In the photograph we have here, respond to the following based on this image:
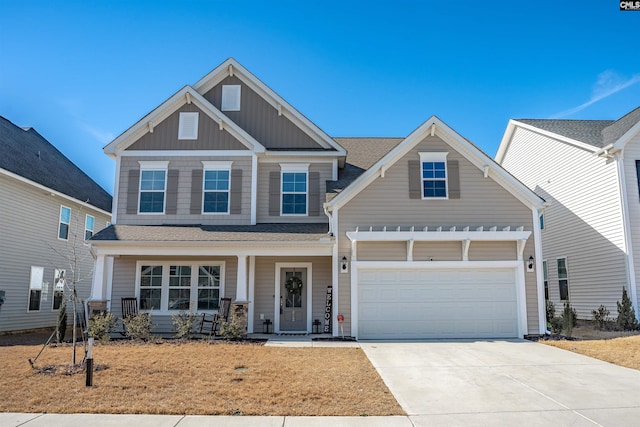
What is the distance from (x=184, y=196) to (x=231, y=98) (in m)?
3.92

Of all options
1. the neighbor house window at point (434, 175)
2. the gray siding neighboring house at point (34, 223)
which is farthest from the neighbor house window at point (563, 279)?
the gray siding neighboring house at point (34, 223)

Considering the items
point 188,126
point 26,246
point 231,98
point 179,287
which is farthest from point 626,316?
point 26,246

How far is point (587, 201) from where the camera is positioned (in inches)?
675

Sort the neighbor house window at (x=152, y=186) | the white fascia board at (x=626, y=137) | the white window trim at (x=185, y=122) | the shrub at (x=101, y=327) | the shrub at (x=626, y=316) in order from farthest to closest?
the white window trim at (x=185, y=122)
the neighbor house window at (x=152, y=186)
the white fascia board at (x=626, y=137)
the shrub at (x=626, y=316)
the shrub at (x=101, y=327)

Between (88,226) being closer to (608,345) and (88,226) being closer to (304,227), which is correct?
(304,227)

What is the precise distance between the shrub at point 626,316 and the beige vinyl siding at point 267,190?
31.6 feet

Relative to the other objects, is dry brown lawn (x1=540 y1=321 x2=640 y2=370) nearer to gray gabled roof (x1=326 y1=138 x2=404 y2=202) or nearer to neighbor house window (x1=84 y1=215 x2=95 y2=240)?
gray gabled roof (x1=326 y1=138 x2=404 y2=202)

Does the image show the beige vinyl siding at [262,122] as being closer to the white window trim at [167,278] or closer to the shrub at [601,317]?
the white window trim at [167,278]

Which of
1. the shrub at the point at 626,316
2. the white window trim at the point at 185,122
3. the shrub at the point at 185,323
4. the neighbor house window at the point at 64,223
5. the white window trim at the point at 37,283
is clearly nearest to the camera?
the shrub at the point at 185,323

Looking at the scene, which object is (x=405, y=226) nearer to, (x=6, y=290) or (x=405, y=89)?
(x=405, y=89)

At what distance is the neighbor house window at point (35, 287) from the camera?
17250mm

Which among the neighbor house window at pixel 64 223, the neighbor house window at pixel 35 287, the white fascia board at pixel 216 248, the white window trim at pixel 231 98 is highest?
the white window trim at pixel 231 98

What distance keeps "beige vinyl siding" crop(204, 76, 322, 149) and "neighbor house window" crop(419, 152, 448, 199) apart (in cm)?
395

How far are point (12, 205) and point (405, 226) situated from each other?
1320 cm
